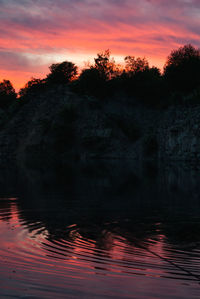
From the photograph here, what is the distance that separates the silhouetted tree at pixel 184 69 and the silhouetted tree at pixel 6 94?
67.9m

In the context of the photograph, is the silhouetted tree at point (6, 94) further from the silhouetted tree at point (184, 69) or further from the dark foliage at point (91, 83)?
the silhouetted tree at point (184, 69)

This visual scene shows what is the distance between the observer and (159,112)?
4213 inches

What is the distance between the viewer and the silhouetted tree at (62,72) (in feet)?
396

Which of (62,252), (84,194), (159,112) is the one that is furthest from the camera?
(159,112)

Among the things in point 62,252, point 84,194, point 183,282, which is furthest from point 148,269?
point 84,194

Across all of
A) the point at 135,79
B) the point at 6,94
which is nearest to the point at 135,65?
the point at 135,79

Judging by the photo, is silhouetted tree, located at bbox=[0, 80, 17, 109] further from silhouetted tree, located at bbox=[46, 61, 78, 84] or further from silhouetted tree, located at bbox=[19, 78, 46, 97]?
silhouetted tree, located at bbox=[46, 61, 78, 84]

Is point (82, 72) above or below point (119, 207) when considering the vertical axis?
above

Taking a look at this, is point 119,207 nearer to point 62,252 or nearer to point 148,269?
point 62,252

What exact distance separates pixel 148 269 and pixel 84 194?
18.6 meters

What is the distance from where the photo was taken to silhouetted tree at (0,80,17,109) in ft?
513

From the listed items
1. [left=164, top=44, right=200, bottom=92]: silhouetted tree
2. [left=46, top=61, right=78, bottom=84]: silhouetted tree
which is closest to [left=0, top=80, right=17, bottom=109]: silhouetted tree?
[left=46, top=61, right=78, bottom=84]: silhouetted tree

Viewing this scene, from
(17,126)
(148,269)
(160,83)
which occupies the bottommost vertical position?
(148,269)

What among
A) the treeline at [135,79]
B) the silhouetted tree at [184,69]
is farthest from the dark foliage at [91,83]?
the silhouetted tree at [184,69]
